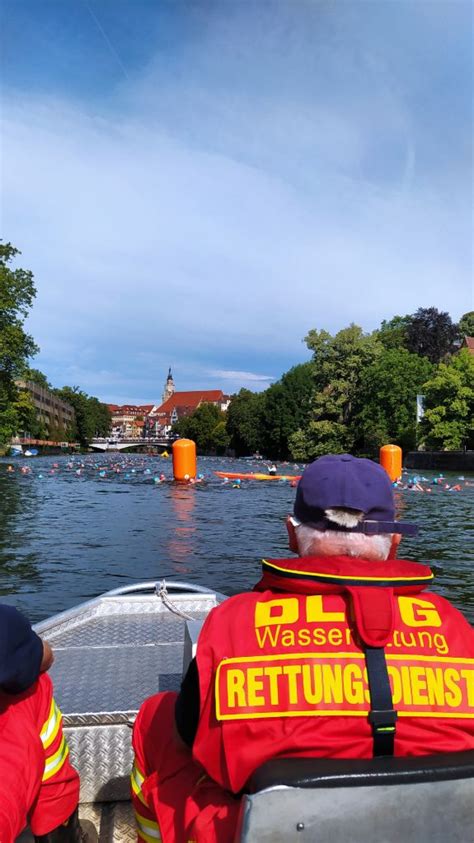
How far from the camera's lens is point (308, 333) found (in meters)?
67.8

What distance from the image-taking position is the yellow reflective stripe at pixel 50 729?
2.41m

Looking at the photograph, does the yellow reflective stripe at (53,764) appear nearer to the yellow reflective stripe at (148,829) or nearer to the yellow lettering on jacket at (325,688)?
the yellow reflective stripe at (148,829)

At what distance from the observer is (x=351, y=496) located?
1873 millimetres

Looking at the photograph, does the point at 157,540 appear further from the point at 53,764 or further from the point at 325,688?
the point at 325,688

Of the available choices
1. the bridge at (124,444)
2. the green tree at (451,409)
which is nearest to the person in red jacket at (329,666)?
the green tree at (451,409)

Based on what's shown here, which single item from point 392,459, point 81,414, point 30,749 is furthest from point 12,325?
point 81,414

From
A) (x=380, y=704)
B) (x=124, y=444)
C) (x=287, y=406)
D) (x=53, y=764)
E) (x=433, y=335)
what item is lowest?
(x=53, y=764)

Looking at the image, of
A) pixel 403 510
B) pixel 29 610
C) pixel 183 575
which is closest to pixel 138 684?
pixel 29 610

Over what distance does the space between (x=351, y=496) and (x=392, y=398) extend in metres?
62.0

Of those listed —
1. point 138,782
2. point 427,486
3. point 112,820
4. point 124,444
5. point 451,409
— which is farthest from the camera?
point 124,444

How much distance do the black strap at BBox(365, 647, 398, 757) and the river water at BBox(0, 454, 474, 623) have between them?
798 centimetres

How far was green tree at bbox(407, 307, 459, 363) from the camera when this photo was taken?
71.7 meters

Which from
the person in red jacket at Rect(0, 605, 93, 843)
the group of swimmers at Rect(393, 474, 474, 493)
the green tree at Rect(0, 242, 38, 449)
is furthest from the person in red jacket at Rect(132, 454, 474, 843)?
the green tree at Rect(0, 242, 38, 449)

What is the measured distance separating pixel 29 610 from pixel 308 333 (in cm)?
6041
